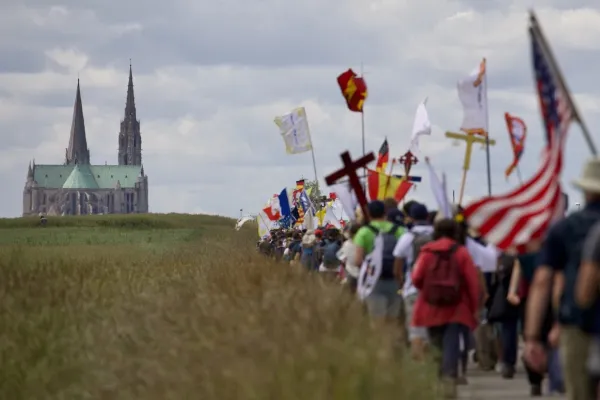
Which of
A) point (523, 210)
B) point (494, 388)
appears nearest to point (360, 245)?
point (494, 388)

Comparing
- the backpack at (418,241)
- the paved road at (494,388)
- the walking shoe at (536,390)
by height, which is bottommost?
the paved road at (494,388)

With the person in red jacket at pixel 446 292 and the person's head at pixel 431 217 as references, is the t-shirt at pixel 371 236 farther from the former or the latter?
the person in red jacket at pixel 446 292

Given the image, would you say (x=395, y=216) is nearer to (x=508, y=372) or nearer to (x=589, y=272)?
(x=508, y=372)

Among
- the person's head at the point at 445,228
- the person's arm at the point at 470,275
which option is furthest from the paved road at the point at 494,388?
the person's head at the point at 445,228

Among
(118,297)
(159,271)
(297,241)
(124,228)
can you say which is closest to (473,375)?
(118,297)

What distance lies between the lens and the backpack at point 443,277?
48.2 ft

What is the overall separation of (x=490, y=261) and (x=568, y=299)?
7.25 metres

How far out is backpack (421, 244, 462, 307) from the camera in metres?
14.7

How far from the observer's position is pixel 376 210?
17.7 meters

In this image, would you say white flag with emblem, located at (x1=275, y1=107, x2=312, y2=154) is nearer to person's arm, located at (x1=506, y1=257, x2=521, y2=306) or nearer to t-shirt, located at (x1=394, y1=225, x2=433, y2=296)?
t-shirt, located at (x1=394, y1=225, x2=433, y2=296)

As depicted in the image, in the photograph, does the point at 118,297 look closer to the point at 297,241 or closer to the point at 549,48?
the point at 549,48

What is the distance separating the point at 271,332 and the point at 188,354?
85 centimetres

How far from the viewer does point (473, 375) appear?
18109 mm

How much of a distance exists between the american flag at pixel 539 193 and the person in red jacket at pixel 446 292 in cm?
368
